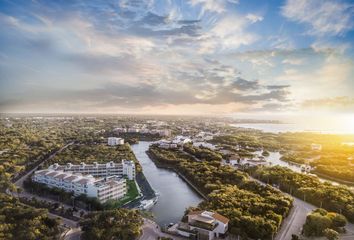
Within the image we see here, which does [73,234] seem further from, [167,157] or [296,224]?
[167,157]

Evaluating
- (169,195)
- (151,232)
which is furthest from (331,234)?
(169,195)

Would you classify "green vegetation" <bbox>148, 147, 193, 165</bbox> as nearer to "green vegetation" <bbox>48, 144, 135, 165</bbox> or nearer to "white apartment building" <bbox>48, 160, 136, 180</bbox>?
"green vegetation" <bbox>48, 144, 135, 165</bbox>

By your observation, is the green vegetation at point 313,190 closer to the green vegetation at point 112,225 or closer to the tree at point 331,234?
the tree at point 331,234

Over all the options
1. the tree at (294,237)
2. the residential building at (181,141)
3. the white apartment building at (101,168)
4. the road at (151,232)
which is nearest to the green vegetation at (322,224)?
the tree at (294,237)

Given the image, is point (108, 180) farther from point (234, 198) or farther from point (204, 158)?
point (204, 158)

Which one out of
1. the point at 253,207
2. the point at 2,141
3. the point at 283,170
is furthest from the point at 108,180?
the point at 2,141
